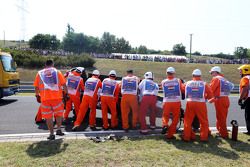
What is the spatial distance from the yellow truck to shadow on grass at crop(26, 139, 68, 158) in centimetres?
799

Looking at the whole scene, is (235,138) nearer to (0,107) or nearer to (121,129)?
(121,129)

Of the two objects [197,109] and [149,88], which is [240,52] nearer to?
[149,88]

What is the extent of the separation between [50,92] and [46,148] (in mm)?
1422

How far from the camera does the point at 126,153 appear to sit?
19.4ft

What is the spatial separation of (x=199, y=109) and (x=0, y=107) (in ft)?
29.8

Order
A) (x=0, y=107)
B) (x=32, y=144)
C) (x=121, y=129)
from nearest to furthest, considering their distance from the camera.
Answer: (x=32, y=144), (x=121, y=129), (x=0, y=107)

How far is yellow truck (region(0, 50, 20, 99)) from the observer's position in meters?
13.5

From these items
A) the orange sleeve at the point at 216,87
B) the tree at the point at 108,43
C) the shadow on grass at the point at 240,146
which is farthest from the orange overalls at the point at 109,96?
the tree at the point at 108,43

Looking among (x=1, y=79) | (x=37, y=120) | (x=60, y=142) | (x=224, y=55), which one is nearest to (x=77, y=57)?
(x=1, y=79)

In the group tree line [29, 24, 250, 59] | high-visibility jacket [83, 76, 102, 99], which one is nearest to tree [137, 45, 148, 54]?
tree line [29, 24, 250, 59]

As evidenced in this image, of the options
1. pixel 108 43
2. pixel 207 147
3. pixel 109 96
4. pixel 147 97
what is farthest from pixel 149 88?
pixel 108 43

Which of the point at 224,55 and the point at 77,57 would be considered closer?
the point at 77,57

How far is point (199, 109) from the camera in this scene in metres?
7.06

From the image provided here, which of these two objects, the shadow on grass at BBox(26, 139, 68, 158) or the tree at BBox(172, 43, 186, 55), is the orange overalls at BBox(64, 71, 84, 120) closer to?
the shadow on grass at BBox(26, 139, 68, 158)
